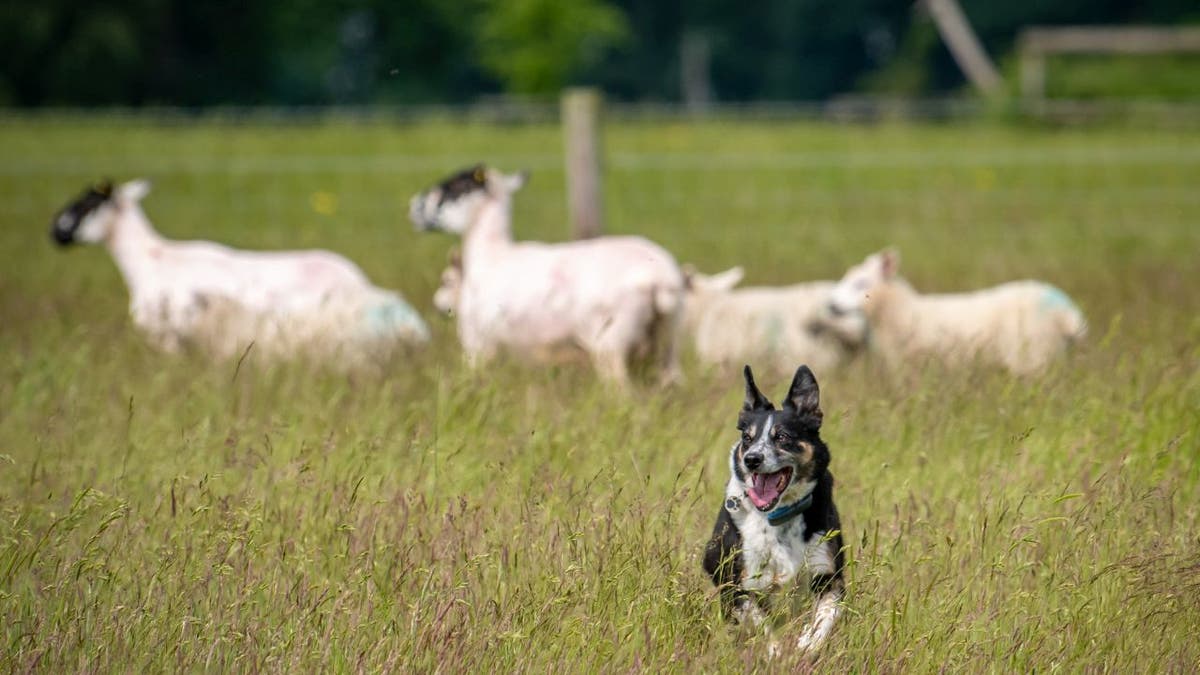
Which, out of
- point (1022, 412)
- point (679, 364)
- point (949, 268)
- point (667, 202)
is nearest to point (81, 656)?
point (1022, 412)

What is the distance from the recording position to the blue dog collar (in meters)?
4.04

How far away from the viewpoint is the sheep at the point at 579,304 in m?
7.09

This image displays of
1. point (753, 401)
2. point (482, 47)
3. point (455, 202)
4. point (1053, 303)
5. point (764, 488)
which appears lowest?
point (1053, 303)

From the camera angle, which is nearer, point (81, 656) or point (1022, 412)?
point (81, 656)

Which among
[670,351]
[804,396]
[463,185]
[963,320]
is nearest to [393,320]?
[463,185]

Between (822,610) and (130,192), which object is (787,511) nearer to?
(822,610)

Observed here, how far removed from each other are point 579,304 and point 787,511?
10.8ft

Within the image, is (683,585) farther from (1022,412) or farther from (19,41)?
(19,41)

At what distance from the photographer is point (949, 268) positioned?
11727 mm

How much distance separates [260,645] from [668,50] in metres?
58.6

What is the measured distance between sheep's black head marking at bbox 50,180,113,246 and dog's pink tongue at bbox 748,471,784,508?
614cm

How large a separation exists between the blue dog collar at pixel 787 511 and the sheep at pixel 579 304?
8.81 ft

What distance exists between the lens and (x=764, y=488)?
4.05m

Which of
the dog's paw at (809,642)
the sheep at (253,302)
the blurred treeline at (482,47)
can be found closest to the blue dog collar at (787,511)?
the dog's paw at (809,642)
